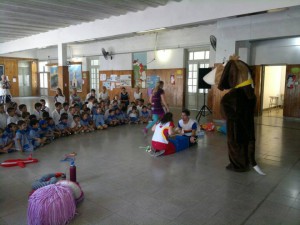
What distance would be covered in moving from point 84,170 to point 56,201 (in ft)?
5.70

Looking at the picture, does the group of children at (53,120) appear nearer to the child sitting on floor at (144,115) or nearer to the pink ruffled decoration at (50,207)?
the child sitting on floor at (144,115)

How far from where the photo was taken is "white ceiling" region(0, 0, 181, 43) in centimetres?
739

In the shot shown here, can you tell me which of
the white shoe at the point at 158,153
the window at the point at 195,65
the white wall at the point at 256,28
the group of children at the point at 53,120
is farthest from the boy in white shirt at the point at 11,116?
the window at the point at 195,65

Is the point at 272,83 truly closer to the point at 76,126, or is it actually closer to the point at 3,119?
the point at 76,126

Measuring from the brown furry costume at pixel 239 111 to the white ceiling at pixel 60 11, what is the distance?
4167 millimetres

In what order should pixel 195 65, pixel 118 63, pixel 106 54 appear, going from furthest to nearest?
1. pixel 106 54
2. pixel 118 63
3. pixel 195 65

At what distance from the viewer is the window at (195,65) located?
12.5m

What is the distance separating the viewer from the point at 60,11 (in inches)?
331

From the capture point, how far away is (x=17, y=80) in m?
20.4

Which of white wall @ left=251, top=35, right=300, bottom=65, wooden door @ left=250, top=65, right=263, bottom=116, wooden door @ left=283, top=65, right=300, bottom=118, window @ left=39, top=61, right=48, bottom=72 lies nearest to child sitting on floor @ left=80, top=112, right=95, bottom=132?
wooden door @ left=250, top=65, right=263, bottom=116

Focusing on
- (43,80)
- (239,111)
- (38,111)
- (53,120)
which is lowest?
(53,120)

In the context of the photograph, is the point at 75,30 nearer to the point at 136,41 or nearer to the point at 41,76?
the point at 136,41

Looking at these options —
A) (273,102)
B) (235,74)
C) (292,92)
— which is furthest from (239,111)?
(273,102)

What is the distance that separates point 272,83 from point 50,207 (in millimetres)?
12948
